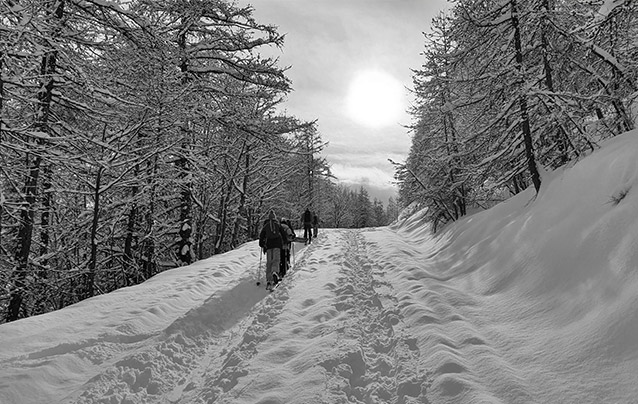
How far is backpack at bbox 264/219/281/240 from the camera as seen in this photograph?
29.9 feet

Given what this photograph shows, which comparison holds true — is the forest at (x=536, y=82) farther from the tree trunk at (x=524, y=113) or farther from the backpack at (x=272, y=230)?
the backpack at (x=272, y=230)

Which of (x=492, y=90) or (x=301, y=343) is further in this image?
(x=492, y=90)

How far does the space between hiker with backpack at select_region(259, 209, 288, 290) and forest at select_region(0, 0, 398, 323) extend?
319 cm

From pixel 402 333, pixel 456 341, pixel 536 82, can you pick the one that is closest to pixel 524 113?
pixel 536 82

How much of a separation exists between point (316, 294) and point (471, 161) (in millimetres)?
11545

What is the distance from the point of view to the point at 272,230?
923 cm

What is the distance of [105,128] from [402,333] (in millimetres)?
10173

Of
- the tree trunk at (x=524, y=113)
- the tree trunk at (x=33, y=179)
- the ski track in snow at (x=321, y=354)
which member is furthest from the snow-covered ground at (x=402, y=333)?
the tree trunk at (x=33, y=179)

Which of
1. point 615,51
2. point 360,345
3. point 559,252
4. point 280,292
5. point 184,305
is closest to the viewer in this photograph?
point 360,345

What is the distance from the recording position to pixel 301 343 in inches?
189

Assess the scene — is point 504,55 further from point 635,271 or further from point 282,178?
point 282,178

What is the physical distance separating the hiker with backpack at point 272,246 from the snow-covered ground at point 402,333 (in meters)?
0.82

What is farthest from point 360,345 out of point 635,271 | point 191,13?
point 191,13

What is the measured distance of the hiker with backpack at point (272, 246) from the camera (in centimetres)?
862
